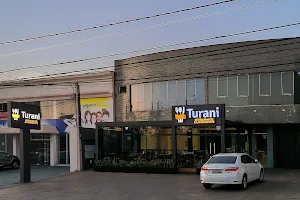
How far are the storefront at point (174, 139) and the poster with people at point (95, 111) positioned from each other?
→ 10.1 feet

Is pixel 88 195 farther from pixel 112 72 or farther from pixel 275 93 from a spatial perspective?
pixel 112 72

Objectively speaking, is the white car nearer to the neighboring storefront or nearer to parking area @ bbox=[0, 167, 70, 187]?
parking area @ bbox=[0, 167, 70, 187]

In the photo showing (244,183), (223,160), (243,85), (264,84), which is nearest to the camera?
(244,183)

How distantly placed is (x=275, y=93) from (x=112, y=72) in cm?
1267

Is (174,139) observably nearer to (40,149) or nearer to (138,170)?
(138,170)

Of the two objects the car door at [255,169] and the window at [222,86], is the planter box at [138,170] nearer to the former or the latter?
the window at [222,86]

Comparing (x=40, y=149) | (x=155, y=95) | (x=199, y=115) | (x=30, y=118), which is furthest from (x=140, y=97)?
(x=40, y=149)

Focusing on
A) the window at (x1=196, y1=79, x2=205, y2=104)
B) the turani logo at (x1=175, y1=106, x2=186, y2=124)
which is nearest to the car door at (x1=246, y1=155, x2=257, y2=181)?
the turani logo at (x1=175, y1=106, x2=186, y2=124)

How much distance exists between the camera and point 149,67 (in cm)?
3300

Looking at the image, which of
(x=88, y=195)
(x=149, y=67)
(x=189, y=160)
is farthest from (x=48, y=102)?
(x=88, y=195)

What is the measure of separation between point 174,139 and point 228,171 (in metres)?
9.75

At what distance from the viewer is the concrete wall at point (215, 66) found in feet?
91.7

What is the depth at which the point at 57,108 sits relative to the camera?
3838cm

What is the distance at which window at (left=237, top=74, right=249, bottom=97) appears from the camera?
29188 millimetres
